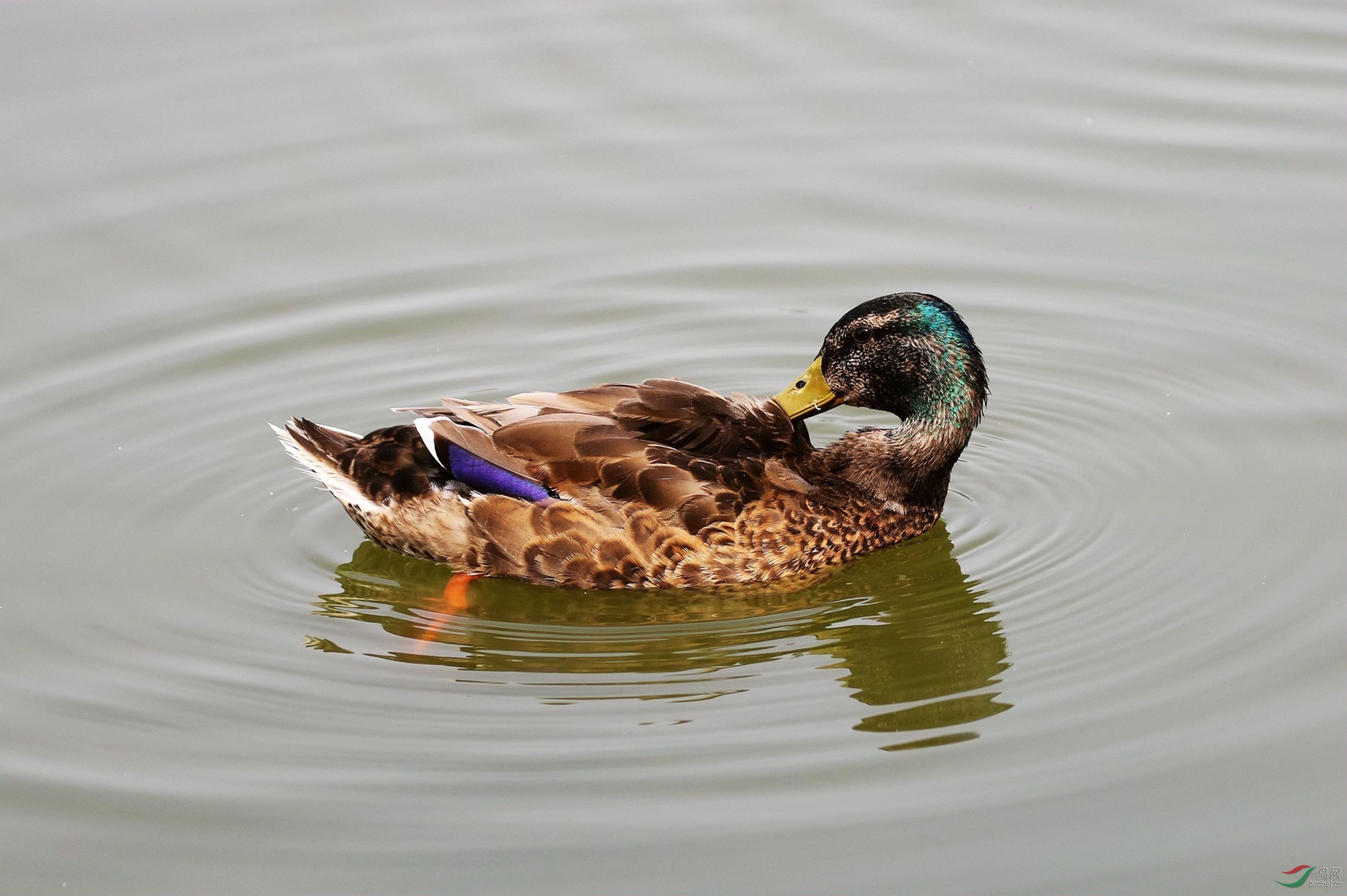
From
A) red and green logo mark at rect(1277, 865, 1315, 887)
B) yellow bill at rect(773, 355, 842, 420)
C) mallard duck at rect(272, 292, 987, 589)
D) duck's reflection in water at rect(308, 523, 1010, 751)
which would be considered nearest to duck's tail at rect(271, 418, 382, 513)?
mallard duck at rect(272, 292, 987, 589)

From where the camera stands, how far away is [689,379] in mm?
10102

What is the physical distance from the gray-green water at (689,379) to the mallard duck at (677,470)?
234 mm

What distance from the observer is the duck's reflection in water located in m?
7.26

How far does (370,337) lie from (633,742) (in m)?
4.33

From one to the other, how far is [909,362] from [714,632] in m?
1.74

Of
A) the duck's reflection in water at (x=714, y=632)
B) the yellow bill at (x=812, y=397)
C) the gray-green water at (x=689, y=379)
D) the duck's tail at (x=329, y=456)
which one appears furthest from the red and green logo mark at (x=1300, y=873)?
the duck's tail at (x=329, y=456)

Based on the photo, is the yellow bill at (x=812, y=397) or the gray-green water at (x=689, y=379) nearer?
the gray-green water at (x=689, y=379)

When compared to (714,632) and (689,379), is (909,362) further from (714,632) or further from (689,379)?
(689,379)

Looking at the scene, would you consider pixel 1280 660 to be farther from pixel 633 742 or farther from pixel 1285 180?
pixel 1285 180

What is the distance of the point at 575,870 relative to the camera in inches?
242

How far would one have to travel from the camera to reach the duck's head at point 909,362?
8461 millimetres

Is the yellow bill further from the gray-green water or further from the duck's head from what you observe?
the gray-green water

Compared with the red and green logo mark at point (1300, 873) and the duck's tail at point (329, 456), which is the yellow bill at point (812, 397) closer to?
the duck's tail at point (329, 456)

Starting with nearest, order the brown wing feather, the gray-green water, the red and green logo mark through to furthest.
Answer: the red and green logo mark
the gray-green water
the brown wing feather
